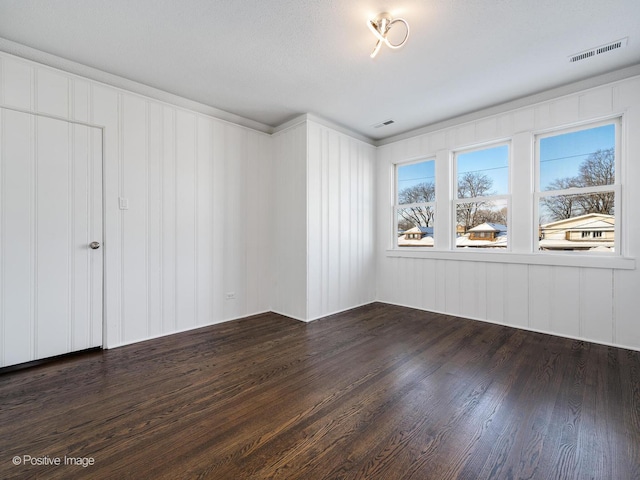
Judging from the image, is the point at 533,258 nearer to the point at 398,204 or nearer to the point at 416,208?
the point at 416,208

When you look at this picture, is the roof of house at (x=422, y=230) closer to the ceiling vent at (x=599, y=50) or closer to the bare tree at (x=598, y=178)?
the bare tree at (x=598, y=178)

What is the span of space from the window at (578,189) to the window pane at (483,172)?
14.6 inches

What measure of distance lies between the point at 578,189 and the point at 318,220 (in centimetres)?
296

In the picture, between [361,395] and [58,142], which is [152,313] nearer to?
[58,142]

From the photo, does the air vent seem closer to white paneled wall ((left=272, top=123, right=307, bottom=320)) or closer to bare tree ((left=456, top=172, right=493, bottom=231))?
A: white paneled wall ((left=272, top=123, right=307, bottom=320))

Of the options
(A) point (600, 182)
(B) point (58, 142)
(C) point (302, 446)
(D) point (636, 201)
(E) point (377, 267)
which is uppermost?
(B) point (58, 142)

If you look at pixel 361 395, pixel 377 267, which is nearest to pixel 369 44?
pixel 361 395

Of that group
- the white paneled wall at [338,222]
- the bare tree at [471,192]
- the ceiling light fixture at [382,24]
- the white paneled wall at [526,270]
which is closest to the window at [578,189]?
the white paneled wall at [526,270]

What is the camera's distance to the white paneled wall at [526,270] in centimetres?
284

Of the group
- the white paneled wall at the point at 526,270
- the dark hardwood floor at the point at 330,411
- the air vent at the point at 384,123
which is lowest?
the dark hardwood floor at the point at 330,411

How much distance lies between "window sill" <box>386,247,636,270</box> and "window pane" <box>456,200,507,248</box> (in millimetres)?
185

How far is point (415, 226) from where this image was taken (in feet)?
15.1

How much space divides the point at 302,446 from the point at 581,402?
6.20 ft

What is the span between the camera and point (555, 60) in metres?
2.68
